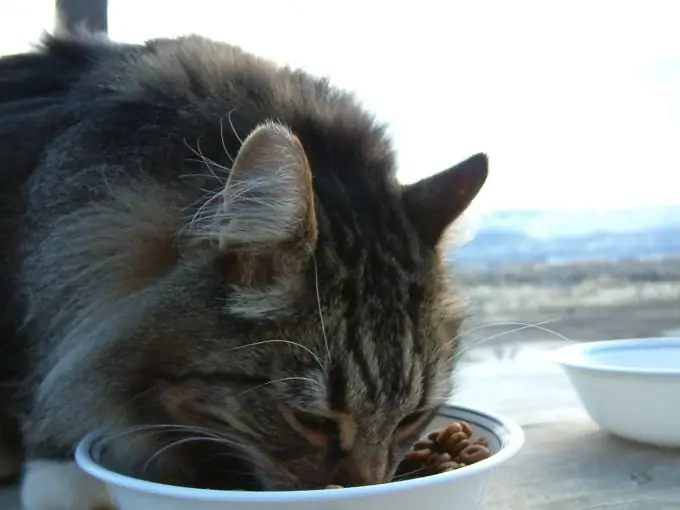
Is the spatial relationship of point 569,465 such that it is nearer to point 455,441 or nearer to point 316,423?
point 455,441

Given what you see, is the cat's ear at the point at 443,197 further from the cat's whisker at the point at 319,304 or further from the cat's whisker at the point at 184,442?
the cat's whisker at the point at 184,442

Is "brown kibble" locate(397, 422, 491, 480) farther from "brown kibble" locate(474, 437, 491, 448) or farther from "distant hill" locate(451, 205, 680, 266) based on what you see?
"distant hill" locate(451, 205, 680, 266)

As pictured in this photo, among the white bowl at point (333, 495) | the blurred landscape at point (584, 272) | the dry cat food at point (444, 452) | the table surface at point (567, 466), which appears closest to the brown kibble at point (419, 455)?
the dry cat food at point (444, 452)

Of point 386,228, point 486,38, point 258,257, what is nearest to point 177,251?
point 258,257

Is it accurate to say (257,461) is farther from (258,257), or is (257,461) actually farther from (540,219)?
(540,219)

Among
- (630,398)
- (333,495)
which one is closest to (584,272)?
(630,398)

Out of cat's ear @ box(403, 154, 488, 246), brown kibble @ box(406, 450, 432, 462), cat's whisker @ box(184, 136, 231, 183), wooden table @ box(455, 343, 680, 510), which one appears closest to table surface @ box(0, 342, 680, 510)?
wooden table @ box(455, 343, 680, 510)
